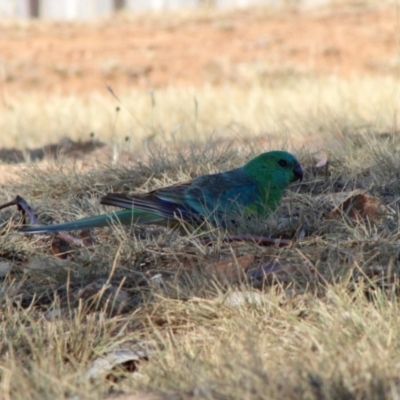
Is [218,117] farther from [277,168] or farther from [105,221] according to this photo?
[105,221]

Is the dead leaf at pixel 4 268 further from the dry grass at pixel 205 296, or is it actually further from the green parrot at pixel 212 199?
the green parrot at pixel 212 199

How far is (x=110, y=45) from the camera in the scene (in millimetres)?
17172

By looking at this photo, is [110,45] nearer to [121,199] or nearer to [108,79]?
[108,79]

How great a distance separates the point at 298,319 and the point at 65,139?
487 cm

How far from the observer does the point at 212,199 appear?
12.8 ft

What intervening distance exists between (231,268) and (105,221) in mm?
832

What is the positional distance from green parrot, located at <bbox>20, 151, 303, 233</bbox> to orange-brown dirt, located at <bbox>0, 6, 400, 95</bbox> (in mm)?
9594

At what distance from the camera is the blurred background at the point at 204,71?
24.9 feet

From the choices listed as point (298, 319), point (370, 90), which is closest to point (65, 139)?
point (370, 90)

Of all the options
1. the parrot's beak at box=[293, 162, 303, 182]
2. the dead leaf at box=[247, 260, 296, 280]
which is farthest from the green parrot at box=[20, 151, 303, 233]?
the dead leaf at box=[247, 260, 296, 280]

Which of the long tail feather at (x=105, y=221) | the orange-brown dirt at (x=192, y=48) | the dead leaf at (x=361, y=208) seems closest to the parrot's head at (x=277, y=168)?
the dead leaf at (x=361, y=208)

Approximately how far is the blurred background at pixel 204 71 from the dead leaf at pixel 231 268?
7.10ft

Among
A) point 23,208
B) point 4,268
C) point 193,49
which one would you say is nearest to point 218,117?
point 23,208

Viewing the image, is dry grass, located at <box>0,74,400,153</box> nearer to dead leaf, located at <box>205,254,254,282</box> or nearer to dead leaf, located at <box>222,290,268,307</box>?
dead leaf, located at <box>205,254,254,282</box>
